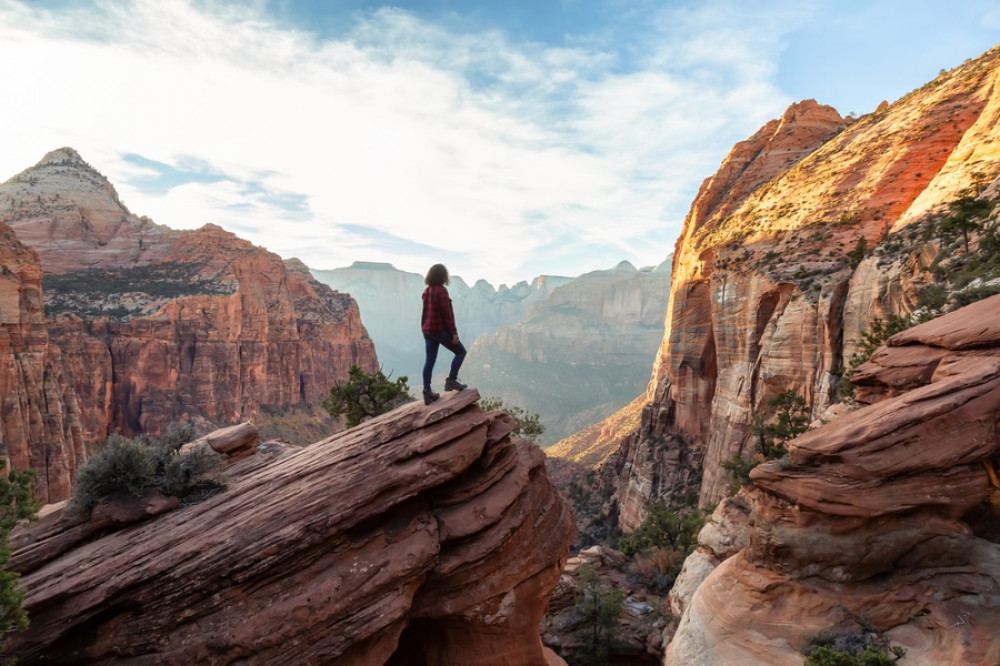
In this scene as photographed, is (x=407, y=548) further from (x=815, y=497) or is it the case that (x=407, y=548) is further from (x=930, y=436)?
(x=930, y=436)

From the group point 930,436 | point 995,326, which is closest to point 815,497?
point 930,436

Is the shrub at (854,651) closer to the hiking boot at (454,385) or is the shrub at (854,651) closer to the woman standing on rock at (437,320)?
the hiking boot at (454,385)

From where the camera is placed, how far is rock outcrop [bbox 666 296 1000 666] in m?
8.80

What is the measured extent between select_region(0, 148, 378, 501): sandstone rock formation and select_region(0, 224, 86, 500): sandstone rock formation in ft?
17.0

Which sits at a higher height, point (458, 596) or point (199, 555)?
point (199, 555)

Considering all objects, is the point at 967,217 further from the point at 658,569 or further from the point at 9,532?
the point at 9,532

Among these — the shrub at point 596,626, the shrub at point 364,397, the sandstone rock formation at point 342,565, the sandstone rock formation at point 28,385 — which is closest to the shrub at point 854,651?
the sandstone rock formation at point 342,565

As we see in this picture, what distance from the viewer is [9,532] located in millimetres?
7500

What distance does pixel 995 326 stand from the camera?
10.1 meters

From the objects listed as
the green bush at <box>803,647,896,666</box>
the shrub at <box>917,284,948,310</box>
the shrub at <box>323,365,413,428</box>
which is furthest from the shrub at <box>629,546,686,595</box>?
the shrub at <box>917,284,948,310</box>

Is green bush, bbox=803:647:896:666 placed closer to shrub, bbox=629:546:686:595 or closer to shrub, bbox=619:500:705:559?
shrub, bbox=629:546:686:595

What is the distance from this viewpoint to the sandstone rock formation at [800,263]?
27812 mm

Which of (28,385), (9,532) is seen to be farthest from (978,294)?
(28,385)

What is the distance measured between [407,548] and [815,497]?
9.10m
